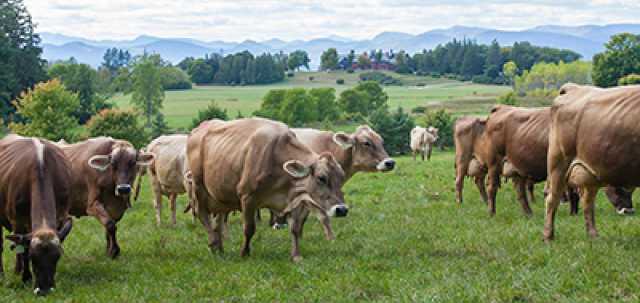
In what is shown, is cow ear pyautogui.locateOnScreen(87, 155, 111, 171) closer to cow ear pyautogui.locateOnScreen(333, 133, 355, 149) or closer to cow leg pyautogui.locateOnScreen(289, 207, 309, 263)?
cow leg pyautogui.locateOnScreen(289, 207, 309, 263)

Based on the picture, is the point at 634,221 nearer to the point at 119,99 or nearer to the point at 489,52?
the point at 119,99

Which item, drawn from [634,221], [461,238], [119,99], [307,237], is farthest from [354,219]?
[119,99]

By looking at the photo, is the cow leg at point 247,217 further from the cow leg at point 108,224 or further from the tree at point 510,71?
the tree at point 510,71

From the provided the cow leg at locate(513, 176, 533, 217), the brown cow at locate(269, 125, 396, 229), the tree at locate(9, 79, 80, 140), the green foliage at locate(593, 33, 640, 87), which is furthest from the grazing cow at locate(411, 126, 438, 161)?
the tree at locate(9, 79, 80, 140)

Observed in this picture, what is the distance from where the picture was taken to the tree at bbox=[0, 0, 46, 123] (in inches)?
2847

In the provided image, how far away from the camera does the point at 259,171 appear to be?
10.7 metres

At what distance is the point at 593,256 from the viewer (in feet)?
30.3

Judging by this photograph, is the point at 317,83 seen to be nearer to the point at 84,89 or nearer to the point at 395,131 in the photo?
the point at 84,89

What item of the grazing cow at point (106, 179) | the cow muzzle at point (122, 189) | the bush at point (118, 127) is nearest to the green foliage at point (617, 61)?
the bush at point (118, 127)

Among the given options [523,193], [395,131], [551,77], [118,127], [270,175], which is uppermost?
[270,175]

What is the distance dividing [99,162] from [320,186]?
399cm

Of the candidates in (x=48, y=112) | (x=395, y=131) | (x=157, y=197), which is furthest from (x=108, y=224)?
(x=395, y=131)

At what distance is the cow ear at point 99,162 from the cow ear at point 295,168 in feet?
11.2

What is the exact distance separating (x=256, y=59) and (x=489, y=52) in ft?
197
